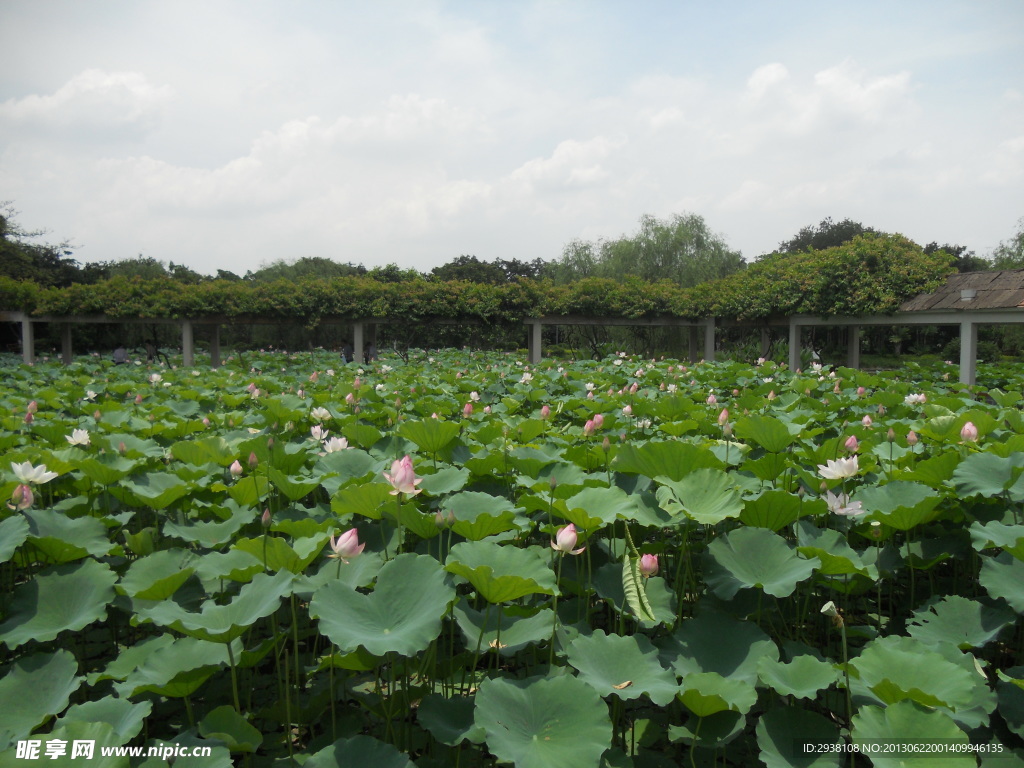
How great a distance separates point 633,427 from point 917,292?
11.6m

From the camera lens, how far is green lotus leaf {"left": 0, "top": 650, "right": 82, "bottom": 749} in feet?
3.73

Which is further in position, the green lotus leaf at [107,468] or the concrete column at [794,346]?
the concrete column at [794,346]

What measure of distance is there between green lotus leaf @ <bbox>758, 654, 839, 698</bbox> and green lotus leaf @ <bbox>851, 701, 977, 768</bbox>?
97 millimetres

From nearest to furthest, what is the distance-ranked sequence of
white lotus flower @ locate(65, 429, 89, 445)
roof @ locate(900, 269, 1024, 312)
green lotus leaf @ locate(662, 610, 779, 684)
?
green lotus leaf @ locate(662, 610, 779, 684)
white lotus flower @ locate(65, 429, 89, 445)
roof @ locate(900, 269, 1024, 312)

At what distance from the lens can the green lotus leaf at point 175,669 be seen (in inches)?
45.9

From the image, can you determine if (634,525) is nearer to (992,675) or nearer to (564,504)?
(564,504)

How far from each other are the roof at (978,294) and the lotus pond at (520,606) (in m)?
9.70

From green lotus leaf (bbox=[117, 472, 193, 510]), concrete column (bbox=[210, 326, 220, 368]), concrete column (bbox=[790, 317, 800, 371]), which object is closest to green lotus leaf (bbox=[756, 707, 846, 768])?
green lotus leaf (bbox=[117, 472, 193, 510])

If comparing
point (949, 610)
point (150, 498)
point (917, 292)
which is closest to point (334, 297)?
point (917, 292)

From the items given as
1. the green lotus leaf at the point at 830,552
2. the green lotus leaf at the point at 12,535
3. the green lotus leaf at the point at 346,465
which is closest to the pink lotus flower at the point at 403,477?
the green lotus leaf at the point at 346,465

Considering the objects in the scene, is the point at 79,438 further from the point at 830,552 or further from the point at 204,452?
the point at 830,552

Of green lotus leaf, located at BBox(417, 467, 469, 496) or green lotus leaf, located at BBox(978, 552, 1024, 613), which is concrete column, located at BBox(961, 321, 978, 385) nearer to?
green lotus leaf, located at BBox(978, 552, 1024, 613)

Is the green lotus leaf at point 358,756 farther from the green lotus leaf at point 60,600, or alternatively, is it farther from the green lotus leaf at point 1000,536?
the green lotus leaf at point 1000,536

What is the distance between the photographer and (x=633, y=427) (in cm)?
292
